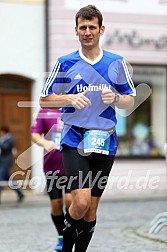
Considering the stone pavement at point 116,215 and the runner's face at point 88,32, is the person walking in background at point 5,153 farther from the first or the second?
the runner's face at point 88,32

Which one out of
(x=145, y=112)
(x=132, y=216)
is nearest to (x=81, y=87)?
(x=132, y=216)

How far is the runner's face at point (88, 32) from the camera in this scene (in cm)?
532

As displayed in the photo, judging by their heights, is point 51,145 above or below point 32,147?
above

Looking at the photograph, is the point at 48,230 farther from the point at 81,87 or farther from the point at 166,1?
the point at 166,1

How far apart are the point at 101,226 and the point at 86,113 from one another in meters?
4.64

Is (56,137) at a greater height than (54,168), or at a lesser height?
greater

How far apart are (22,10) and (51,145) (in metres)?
9.42

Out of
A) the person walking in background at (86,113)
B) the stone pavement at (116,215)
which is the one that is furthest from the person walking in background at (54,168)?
the person walking in background at (86,113)

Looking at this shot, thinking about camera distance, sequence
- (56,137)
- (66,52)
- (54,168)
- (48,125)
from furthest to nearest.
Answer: (66,52) → (48,125) → (56,137) → (54,168)

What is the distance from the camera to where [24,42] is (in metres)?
16.1

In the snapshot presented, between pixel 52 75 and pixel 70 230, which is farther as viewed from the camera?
pixel 52 75

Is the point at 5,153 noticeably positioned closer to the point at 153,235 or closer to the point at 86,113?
the point at 153,235

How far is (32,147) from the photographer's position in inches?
651

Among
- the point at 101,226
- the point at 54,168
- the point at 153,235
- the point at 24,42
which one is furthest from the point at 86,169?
the point at 24,42
